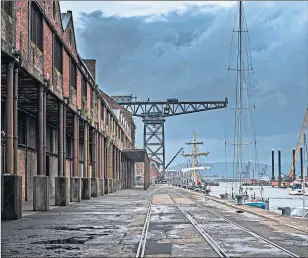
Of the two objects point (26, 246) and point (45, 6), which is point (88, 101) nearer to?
point (45, 6)

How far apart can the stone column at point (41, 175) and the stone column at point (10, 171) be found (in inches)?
174

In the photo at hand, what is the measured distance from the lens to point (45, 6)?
3288 cm

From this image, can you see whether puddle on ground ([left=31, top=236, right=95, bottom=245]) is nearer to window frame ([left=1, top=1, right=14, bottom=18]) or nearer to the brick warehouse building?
the brick warehouse building

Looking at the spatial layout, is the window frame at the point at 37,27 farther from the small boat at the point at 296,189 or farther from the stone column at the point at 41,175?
the small boat at the point at 296,189

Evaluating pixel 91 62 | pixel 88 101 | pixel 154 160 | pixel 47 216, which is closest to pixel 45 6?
pixel 47 216

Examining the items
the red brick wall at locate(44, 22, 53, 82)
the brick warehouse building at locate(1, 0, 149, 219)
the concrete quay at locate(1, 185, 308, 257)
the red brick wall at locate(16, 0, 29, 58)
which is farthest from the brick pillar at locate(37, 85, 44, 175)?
the concrete quay at locate(1, 185, 308, 257)

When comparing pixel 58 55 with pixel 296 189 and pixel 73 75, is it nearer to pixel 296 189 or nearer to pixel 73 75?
pixel 73 75

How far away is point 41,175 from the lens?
29.8 meters

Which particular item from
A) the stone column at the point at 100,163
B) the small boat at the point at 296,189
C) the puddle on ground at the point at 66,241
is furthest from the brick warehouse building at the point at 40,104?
the small boat at the point at 296,189

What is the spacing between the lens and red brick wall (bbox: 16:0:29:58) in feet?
85.2

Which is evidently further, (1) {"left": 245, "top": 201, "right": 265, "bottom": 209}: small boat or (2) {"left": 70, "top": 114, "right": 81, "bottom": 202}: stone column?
(1) {"left": 245, "top": 201, "right": 265, "bottom": 209}: small boat

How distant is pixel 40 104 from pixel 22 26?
5518 millimetres

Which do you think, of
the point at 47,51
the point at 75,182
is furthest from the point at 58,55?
the point at 75,182

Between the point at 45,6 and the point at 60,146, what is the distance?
963cm
